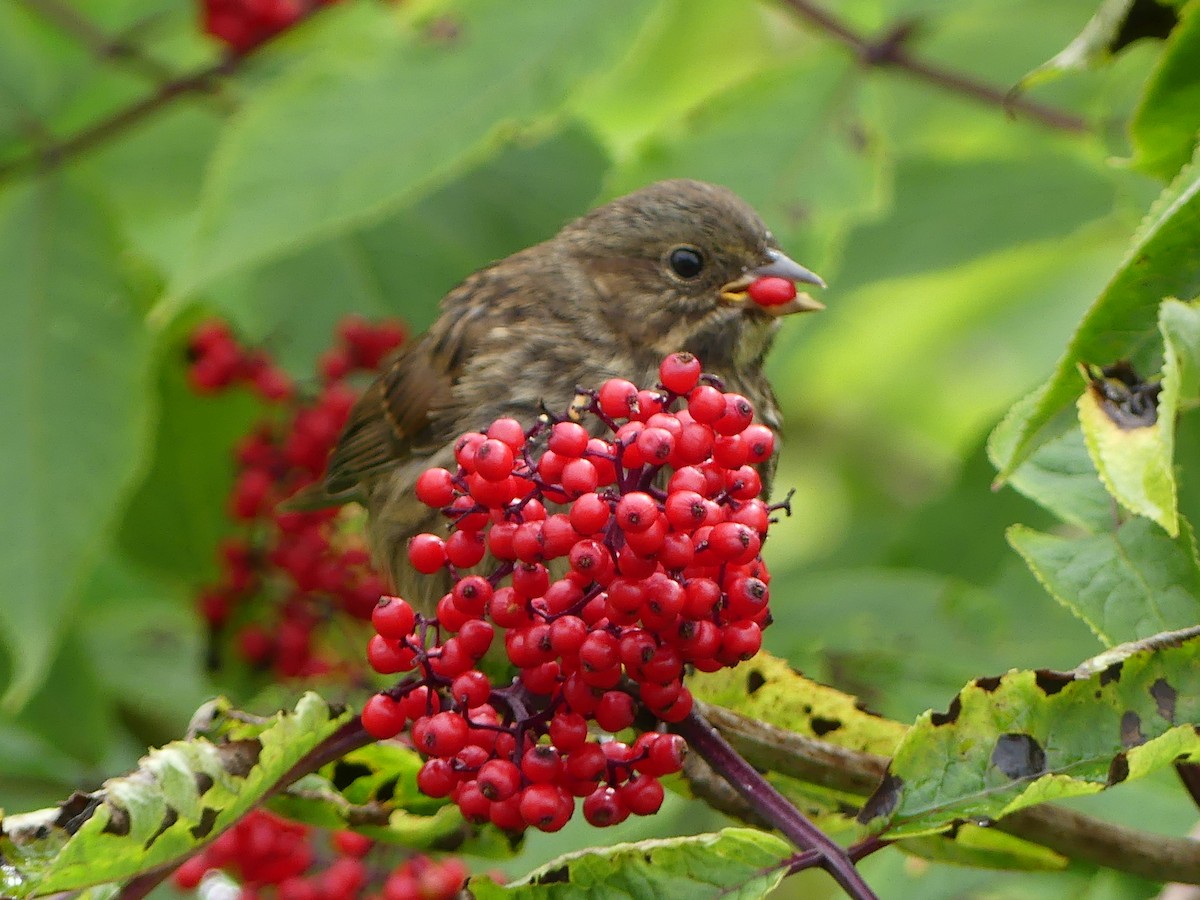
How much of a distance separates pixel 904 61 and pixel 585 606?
2058 millimetres

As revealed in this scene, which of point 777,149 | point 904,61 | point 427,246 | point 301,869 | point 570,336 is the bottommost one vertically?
point 301,869

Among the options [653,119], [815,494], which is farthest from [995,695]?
[815,494]

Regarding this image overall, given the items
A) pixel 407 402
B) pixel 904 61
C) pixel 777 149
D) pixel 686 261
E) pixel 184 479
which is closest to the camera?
pixel 777 149

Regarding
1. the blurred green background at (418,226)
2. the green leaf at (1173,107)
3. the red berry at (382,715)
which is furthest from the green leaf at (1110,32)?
the red berry at (382,715)

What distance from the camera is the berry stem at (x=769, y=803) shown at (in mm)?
1731

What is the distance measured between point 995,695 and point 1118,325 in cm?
44

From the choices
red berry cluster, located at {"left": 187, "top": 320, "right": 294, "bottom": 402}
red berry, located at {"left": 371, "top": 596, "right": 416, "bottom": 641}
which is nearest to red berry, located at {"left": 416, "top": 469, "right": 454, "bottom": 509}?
red berry, located at {"left": 371, "top": 596, "right": 416, "bottom": 641}

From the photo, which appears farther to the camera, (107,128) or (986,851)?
(107,128)

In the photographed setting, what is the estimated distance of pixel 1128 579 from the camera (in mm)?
1952

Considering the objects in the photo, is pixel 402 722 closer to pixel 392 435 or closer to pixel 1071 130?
pixel 392 435

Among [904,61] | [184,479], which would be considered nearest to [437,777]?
[904,61]

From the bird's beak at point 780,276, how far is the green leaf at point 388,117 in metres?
0.54

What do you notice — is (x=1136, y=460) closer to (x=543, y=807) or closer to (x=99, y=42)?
(x=543, y=807)

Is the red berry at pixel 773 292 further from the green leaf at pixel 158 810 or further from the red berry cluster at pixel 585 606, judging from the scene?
the green leaf at pixel 158 810
